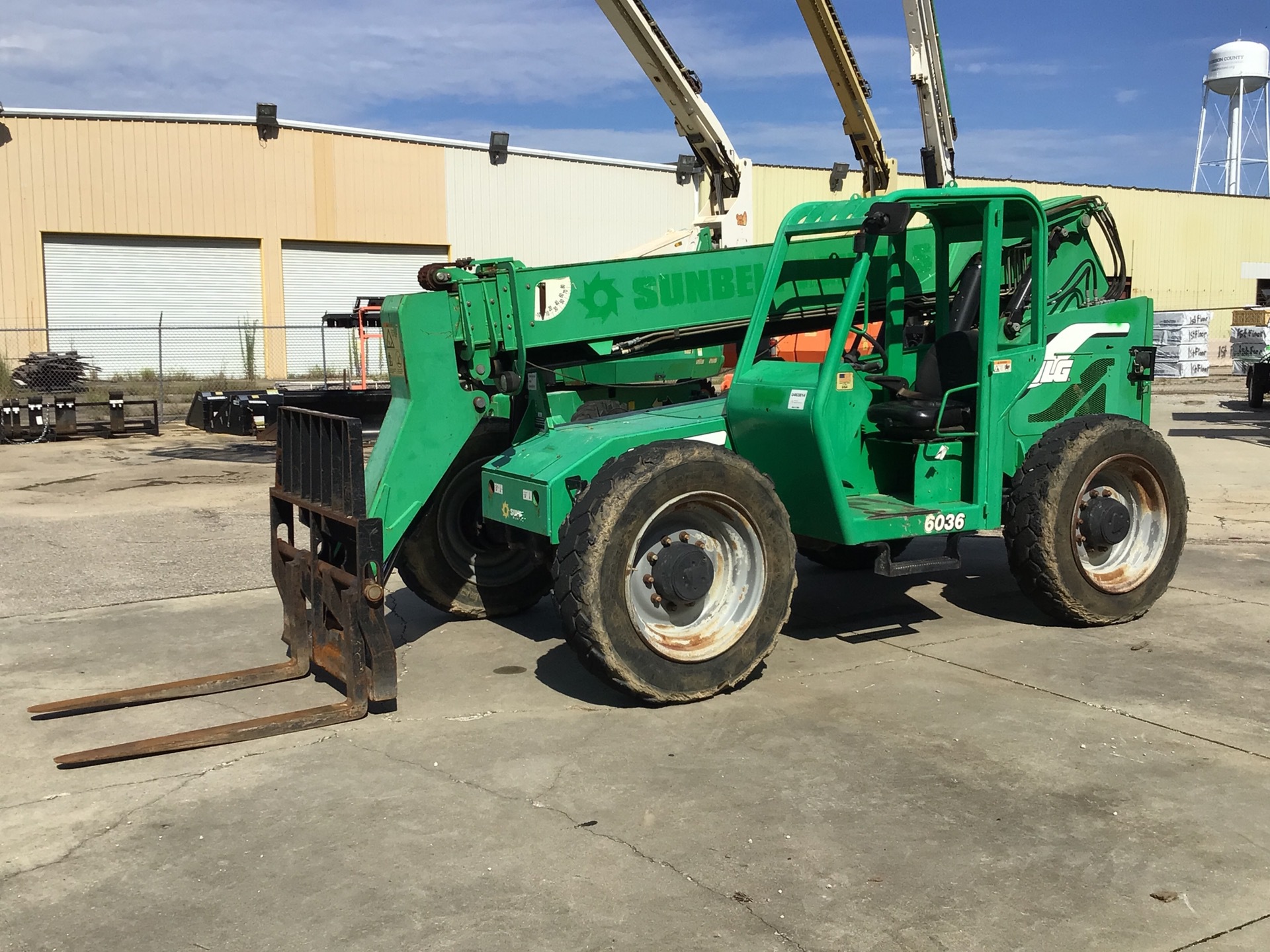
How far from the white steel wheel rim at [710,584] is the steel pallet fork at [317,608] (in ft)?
4.11

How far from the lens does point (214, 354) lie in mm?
28953

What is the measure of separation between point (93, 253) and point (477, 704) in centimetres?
2542

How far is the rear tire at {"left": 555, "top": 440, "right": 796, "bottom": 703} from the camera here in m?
5.67

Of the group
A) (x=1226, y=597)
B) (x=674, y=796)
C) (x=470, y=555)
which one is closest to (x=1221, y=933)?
(x=674, y=796)

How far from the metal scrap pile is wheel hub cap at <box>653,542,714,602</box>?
65.5ft

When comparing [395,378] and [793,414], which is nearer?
[793,414]

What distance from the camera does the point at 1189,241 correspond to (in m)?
46.5

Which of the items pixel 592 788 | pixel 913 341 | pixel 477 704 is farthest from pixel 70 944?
pixel 913 341

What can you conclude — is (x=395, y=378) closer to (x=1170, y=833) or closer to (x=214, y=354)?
(x=1170, y=833)

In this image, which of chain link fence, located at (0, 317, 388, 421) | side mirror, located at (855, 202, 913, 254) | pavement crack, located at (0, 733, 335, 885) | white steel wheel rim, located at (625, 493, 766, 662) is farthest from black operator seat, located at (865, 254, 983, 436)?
chain link fence, located at (0, 317, 388, 421)

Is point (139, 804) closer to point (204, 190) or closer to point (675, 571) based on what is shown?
point (675, 571)

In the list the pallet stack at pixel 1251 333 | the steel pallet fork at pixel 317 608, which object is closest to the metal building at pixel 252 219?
the pallet stack at pixel 1251 333

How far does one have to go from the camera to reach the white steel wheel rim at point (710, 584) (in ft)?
19.6

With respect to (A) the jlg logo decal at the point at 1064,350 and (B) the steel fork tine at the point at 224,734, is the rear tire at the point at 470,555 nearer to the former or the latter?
(B) the steel fork tine at the point at 224,734
